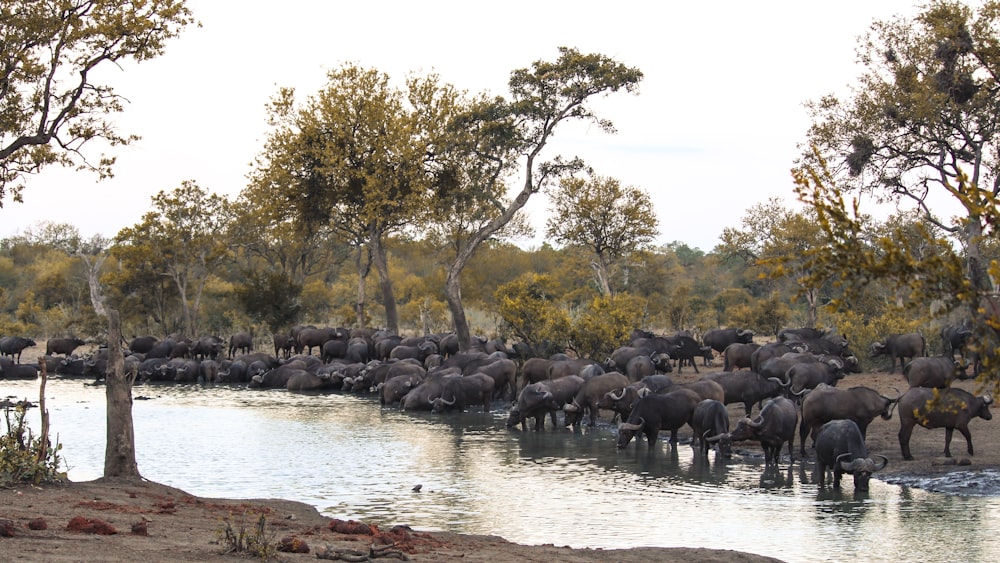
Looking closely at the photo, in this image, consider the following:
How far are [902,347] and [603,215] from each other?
22.2m

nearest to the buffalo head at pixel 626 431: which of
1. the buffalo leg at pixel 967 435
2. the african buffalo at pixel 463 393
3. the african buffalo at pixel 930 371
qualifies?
the buffalo leg at pixel 967 435

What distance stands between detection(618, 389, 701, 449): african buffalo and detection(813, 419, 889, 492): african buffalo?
4084 millimetres

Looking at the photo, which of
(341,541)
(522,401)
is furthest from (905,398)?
(341,541)

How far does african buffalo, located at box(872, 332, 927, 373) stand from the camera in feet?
90.0

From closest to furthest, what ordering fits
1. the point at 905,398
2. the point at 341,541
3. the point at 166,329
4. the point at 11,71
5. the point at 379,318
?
the point at 341,541 < the point at 905,398 < the point at 11,71 < the point at 166,329 < the point at 379,318

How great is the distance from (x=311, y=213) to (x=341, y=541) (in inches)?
1377

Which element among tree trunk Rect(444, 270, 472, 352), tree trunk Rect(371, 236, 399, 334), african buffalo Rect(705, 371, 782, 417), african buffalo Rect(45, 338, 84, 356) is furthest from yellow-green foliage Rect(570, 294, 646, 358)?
african buffalo Rect(45, 338, 84, 356)

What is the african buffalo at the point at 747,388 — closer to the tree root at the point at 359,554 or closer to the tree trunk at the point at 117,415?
the tree trunk at the point at 117,415

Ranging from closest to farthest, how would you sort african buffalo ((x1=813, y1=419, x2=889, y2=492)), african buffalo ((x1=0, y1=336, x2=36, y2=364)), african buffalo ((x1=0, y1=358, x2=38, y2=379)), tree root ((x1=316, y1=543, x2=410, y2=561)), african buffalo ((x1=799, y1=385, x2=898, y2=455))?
tree root ((x1=316, y1=543, x2=410, y2=561)), african buffalo ((x1=813, y1=419, x2=889, y2=492)), african buffalo ((x1=799, y1=385, x2=898, y2=455)), african buffalo ((x1=0, y1=358, x2=38, y2=379)), african buffalo ((x1=0, y1=336, x2=36, y2=364))

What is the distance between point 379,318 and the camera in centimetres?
6762

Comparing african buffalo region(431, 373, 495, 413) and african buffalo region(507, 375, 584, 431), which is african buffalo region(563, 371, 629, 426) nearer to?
african buffalo region(507, 375, 584, 431)

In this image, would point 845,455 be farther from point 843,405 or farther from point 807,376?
point 807,376

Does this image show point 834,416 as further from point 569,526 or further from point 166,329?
point 166,329

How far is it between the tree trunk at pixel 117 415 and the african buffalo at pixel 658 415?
8612 millimetres
